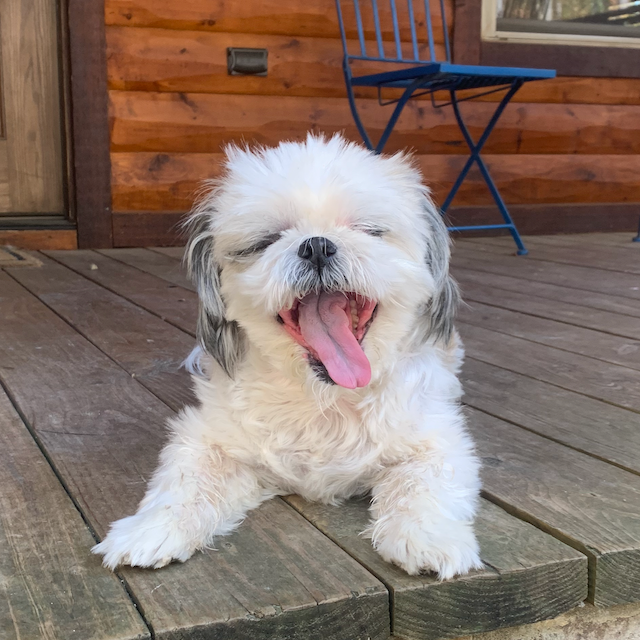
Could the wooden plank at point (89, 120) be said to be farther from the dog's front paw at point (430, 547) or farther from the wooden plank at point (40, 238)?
the dog's front paw at point (430, 547)

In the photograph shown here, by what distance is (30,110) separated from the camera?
4.67m

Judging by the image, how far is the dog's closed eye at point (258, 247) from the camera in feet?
5.10

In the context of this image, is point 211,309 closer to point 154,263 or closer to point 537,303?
point 537,303

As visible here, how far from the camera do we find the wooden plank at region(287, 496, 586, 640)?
46.9 inches

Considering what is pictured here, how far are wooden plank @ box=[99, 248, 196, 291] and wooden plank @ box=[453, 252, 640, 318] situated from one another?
136 centimetres

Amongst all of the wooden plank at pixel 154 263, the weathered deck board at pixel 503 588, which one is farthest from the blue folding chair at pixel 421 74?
the weathered deck board at pixel 503 588

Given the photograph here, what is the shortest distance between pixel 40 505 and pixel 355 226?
79 centimetres

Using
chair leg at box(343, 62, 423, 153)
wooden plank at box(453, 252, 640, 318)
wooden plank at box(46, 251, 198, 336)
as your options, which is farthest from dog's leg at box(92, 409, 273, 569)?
chair leg at box(343, 62, 423, 153)

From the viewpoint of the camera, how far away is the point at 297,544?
133 centimetres

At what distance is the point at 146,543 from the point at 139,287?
250 centimetres

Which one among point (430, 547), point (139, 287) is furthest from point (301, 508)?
point (139, 287)

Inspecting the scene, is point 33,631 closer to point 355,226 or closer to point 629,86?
point 355,226

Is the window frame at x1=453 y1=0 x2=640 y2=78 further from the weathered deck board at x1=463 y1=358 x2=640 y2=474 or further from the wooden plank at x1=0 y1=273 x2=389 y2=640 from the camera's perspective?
the wooden plank at x1=0 y1=273 x2=389 y2=640

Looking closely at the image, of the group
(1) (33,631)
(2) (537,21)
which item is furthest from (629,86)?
(1) (33,631)
